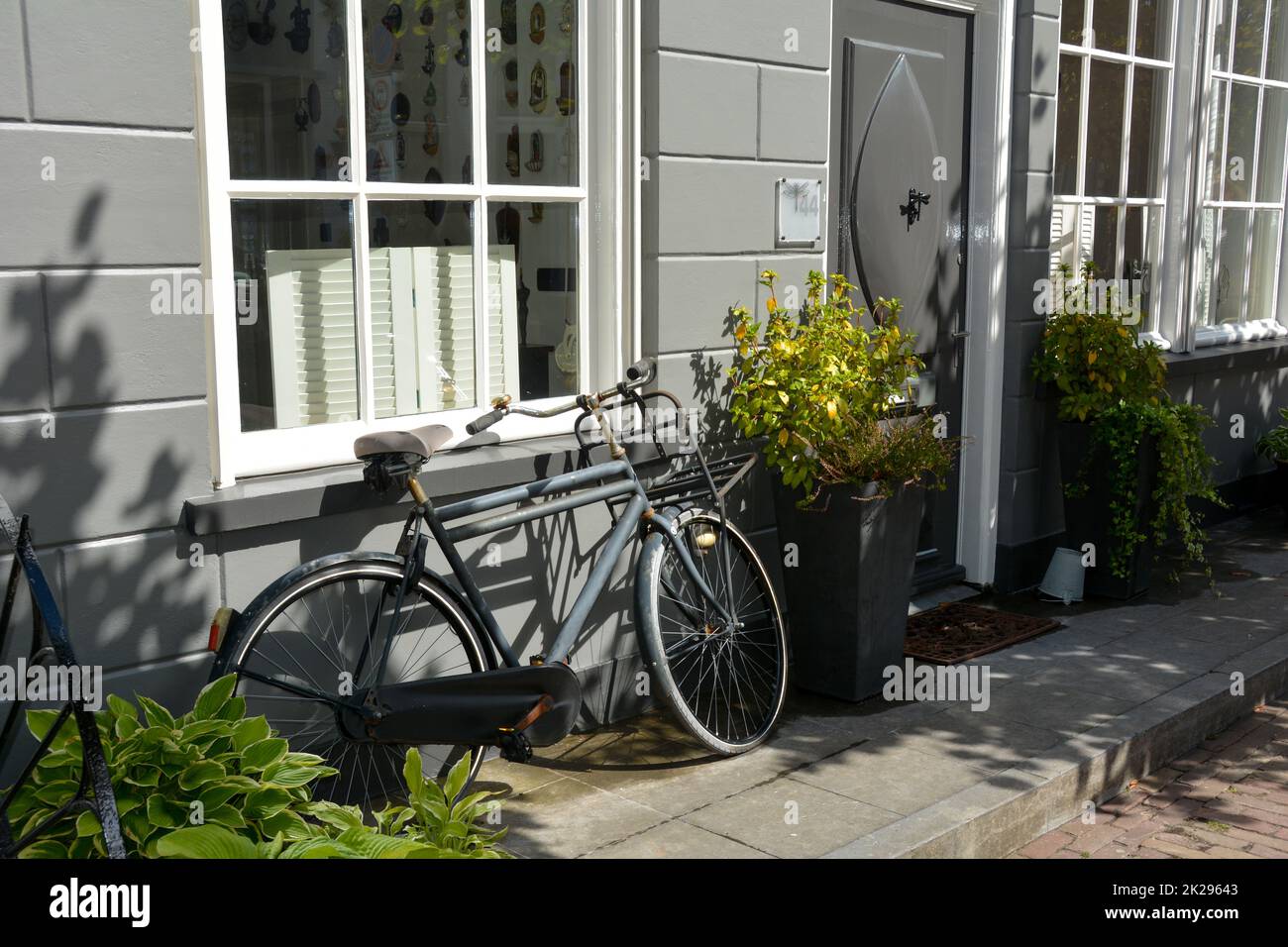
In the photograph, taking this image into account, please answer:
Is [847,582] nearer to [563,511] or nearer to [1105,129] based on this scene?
[563,511]

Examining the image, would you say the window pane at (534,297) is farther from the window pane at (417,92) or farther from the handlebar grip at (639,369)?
the handlebar grip at (639,369)

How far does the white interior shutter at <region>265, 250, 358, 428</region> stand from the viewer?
413cm

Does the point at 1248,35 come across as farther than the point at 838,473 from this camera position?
Yes

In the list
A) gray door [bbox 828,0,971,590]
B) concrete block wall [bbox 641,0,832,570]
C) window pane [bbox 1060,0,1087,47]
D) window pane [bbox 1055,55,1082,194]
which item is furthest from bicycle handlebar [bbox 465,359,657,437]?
window pane [bbox 1060,0,1087,47]

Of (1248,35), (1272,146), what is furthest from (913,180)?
(1272,146)

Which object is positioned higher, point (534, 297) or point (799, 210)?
point (799, 210)

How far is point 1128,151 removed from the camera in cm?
762

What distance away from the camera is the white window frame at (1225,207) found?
805 cm

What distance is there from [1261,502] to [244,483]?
24.9 ft

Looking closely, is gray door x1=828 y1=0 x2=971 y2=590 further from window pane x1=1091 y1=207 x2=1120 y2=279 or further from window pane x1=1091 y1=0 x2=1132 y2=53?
window pane x1=1091 y1=207 x2=1120 y2=279

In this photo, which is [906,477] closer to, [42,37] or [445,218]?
[445,218]

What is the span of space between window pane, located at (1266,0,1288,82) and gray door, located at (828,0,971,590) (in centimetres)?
365

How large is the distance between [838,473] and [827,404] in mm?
277
